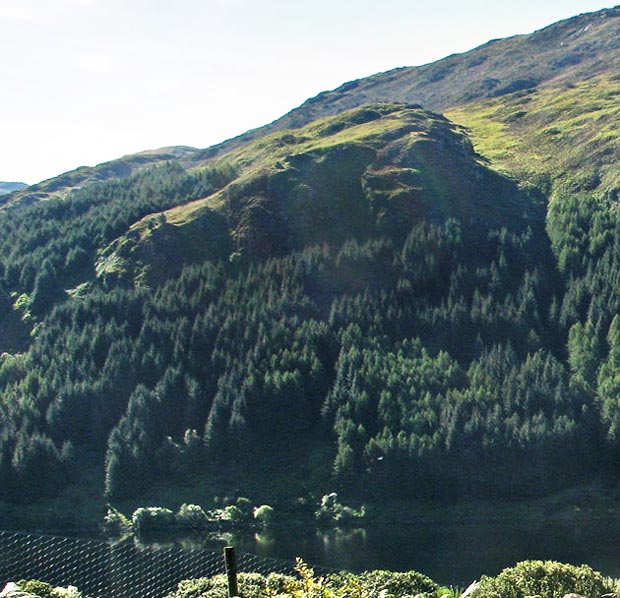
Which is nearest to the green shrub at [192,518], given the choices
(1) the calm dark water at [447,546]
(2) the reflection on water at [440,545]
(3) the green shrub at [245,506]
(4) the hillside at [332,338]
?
(2) the reflection on water at [440,545]

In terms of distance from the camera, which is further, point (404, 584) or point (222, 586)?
point (404, 584)

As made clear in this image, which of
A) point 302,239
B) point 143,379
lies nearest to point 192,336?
point 143,379

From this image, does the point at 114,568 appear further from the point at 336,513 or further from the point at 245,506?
the point at 336,513

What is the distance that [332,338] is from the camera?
130 meters

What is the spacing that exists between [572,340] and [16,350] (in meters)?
96.3

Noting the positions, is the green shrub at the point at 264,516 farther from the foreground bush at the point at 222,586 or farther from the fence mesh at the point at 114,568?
the foreground bush at the point at 222,586

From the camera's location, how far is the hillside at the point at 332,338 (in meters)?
111

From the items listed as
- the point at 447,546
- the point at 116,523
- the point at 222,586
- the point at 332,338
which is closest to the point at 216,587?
the point at 222,586

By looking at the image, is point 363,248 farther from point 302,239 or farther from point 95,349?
point 95,349

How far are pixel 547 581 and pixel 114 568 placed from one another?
47.0m

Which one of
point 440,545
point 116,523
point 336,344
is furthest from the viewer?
point 336,344

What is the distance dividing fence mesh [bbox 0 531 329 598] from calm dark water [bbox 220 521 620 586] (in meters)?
6.39

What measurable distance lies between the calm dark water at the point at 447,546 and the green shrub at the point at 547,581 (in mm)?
34046

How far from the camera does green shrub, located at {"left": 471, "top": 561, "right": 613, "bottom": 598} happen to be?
41375 millimetres
